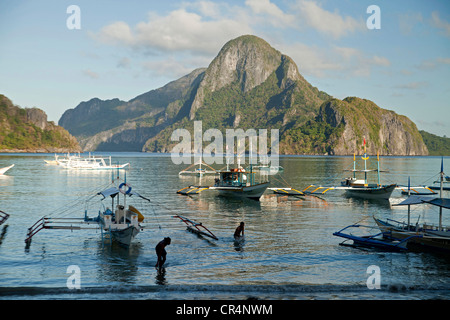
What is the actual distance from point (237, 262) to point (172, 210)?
23.3 meters

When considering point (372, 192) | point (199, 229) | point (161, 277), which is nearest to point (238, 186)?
point (372, 192)

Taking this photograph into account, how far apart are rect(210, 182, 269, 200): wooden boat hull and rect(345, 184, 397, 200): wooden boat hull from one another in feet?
52.9

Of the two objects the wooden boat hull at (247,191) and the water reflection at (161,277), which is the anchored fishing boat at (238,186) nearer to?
the wooden boat hull at (247,191)

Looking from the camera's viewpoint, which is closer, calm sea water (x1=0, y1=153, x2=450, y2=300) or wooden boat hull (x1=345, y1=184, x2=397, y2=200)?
calm sea water (x1=0, y1=153, x2=450, y2=300)

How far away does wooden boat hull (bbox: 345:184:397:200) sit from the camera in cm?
5916

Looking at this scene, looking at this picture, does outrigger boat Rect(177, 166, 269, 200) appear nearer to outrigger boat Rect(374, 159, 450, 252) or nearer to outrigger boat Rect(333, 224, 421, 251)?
outrigger boat Rect(333, 224, 421, 251)

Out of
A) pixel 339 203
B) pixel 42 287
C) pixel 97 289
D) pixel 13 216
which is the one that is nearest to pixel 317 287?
pixel 97 289

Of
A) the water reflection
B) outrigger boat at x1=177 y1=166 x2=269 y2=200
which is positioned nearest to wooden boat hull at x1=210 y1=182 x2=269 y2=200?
outrigger boat at x1=177 y1=166 x2=269 y2=200

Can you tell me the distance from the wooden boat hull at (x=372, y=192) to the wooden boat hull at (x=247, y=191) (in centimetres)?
1613

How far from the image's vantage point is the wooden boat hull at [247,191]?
5684cm

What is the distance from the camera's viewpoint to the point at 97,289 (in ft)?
61.1

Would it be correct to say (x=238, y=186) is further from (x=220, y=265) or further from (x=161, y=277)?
(x=161, y=277)
